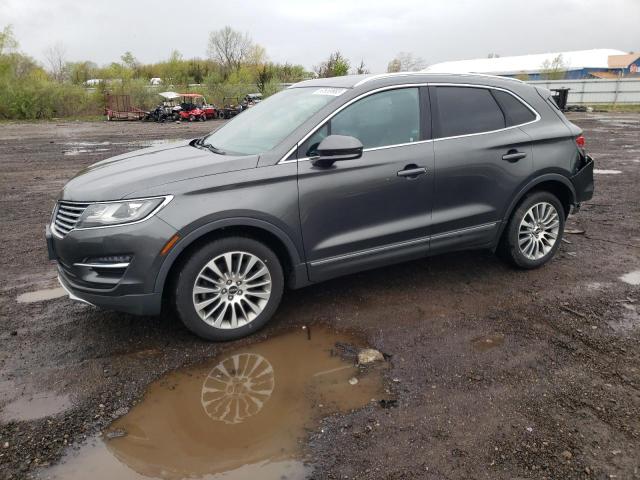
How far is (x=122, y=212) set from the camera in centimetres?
345

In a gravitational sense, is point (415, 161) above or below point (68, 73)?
below

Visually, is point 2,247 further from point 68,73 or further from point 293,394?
point 68,73

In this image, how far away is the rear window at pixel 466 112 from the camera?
4469mm

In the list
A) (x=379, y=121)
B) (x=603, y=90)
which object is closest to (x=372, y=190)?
(x=379, y=121)

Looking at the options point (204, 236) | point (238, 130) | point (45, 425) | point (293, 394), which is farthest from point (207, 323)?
point (238, 130)

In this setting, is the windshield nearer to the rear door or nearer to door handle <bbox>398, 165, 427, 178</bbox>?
door handle <bbox>398, 165, 427, 178</bbox>

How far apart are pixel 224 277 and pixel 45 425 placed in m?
1.40

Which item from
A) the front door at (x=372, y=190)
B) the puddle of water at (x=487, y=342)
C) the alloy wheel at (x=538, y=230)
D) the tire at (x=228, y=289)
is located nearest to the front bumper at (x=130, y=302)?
the tire at (x=228, y=289)

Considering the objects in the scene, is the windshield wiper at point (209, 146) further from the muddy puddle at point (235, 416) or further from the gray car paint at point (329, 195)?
the muddy puddle at point (235, 416)

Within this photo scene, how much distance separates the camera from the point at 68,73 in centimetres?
5647

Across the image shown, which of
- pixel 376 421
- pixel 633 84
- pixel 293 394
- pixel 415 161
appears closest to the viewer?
pixel 376 421

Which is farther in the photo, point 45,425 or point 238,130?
point 238,130

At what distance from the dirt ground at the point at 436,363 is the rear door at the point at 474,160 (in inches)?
23.6

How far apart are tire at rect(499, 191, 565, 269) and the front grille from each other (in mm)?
3699
